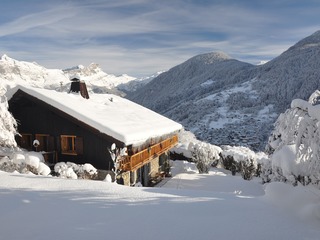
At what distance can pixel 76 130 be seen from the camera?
1647 cm

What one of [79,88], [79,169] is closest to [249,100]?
[79,88]

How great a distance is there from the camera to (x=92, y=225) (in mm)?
5660

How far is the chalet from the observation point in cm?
1569

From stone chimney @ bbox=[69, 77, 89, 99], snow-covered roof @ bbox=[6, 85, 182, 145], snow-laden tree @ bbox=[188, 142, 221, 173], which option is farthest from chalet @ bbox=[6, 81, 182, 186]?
snow-laden tree @ bbox=[188, 142, 221, 173]

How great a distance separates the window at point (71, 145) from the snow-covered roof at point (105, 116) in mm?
1463

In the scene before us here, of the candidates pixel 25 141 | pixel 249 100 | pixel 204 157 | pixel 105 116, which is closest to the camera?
pixel 105 116

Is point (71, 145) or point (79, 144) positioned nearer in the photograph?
point (79, 144)

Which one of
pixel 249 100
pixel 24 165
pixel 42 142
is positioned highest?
pixel 249 100

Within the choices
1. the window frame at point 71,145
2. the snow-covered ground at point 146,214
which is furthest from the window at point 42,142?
the snow-covered ground at point 146,214

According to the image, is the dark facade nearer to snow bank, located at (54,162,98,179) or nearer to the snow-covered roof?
the snow-covered roof

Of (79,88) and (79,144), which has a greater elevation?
(79,88)

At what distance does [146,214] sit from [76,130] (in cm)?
1121

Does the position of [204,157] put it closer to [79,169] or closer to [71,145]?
[71,145]

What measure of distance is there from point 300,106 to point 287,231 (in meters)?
3.18
